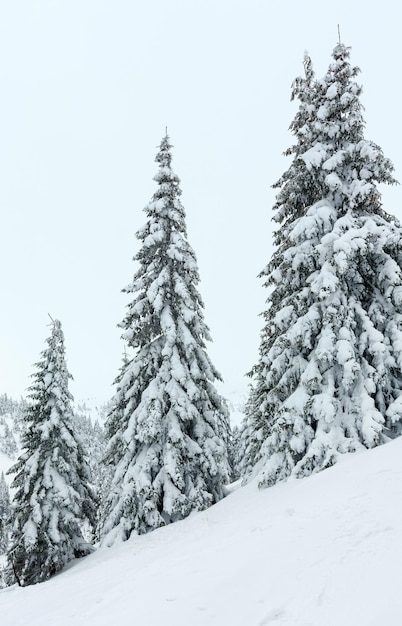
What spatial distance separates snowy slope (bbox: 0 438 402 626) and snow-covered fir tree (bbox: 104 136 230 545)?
5.03 metres

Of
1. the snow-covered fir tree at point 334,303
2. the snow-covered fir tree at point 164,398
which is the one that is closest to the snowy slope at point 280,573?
the snow-covered fir tree at point 334,303

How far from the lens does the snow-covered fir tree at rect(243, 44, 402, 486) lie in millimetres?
12336

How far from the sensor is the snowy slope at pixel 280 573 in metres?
4.92

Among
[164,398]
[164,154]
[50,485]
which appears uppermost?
[164,154]

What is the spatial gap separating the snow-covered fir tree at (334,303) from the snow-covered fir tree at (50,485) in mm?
9841

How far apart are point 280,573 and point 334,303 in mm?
8377

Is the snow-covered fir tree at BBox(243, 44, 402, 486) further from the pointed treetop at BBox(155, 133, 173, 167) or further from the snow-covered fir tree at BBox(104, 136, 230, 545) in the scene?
the pointed treetop at BBox(155, 133, 173, 167)

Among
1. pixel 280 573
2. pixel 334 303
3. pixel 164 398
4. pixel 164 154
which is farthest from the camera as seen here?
pixel 164 154

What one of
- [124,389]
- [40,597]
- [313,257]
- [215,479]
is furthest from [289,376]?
[40,597]

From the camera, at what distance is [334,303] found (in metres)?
12.9

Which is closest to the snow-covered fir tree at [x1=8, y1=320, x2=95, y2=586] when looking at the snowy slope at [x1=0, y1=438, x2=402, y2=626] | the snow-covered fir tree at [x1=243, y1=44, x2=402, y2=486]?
the snowy slope at [x1=0, y1=438, x2=402, y2=626]

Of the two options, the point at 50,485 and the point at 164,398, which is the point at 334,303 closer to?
the point at 164,398

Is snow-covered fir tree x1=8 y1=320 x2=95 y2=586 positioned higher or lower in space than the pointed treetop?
lower

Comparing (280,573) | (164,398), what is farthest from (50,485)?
(280,573)
